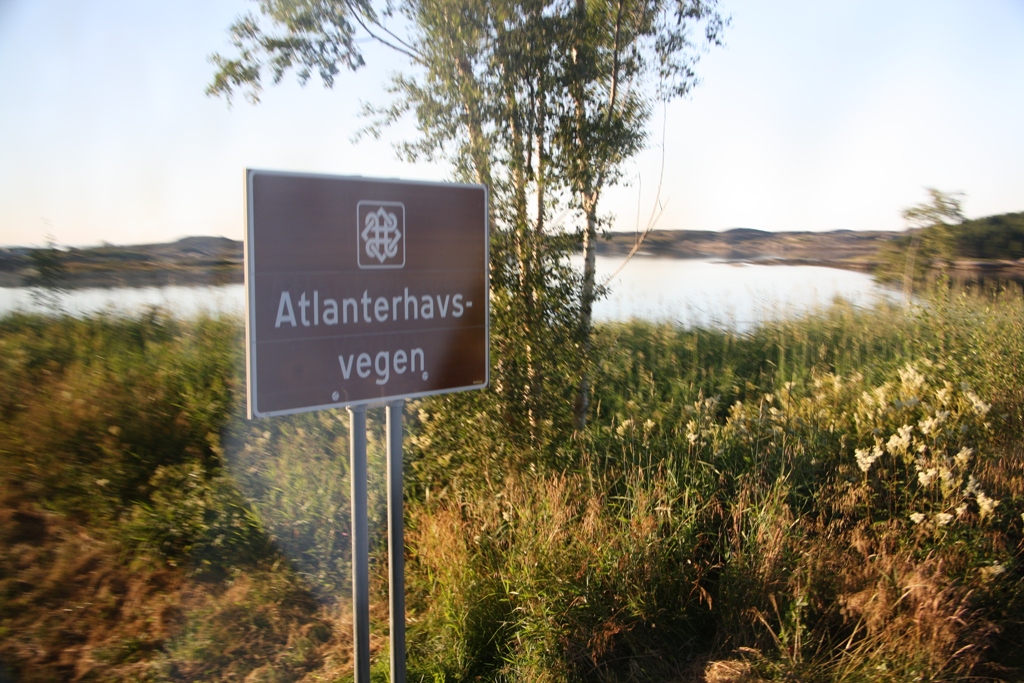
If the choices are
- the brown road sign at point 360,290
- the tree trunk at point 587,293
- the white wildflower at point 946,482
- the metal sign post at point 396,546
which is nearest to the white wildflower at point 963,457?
the white wildflower at point 946,482

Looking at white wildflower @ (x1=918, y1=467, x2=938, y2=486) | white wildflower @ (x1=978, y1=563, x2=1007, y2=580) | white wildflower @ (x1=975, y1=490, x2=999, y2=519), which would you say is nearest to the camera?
white wildflower @ (x1=978, y1=563, x2=1007, y2=580)

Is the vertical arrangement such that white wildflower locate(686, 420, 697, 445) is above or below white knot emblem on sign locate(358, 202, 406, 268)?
below

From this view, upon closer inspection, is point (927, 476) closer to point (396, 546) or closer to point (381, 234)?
point (396, 546)

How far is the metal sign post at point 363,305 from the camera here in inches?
81.1

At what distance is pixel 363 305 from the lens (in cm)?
226

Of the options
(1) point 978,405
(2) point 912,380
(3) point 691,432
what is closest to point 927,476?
(1) point 978,405

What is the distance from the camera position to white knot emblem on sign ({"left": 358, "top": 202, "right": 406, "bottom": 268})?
7.38 ft

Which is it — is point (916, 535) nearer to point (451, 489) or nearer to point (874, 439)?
point (874, 439)

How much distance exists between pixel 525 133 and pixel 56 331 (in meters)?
3.63

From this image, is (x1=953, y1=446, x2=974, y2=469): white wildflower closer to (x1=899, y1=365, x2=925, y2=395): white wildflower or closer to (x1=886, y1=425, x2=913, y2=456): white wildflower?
(x1=886, y1=425, x2=913, y2=456): white wildflower

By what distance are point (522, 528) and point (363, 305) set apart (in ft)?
5.30

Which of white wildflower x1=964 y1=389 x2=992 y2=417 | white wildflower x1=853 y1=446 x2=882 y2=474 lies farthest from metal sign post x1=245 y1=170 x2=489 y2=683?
white wildflower x1=964 y1=389 x2=992 y2=417

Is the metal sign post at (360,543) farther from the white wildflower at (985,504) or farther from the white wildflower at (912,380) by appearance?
the white wildflower at (912,380)

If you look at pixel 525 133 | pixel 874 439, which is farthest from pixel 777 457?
pixel 525 133
